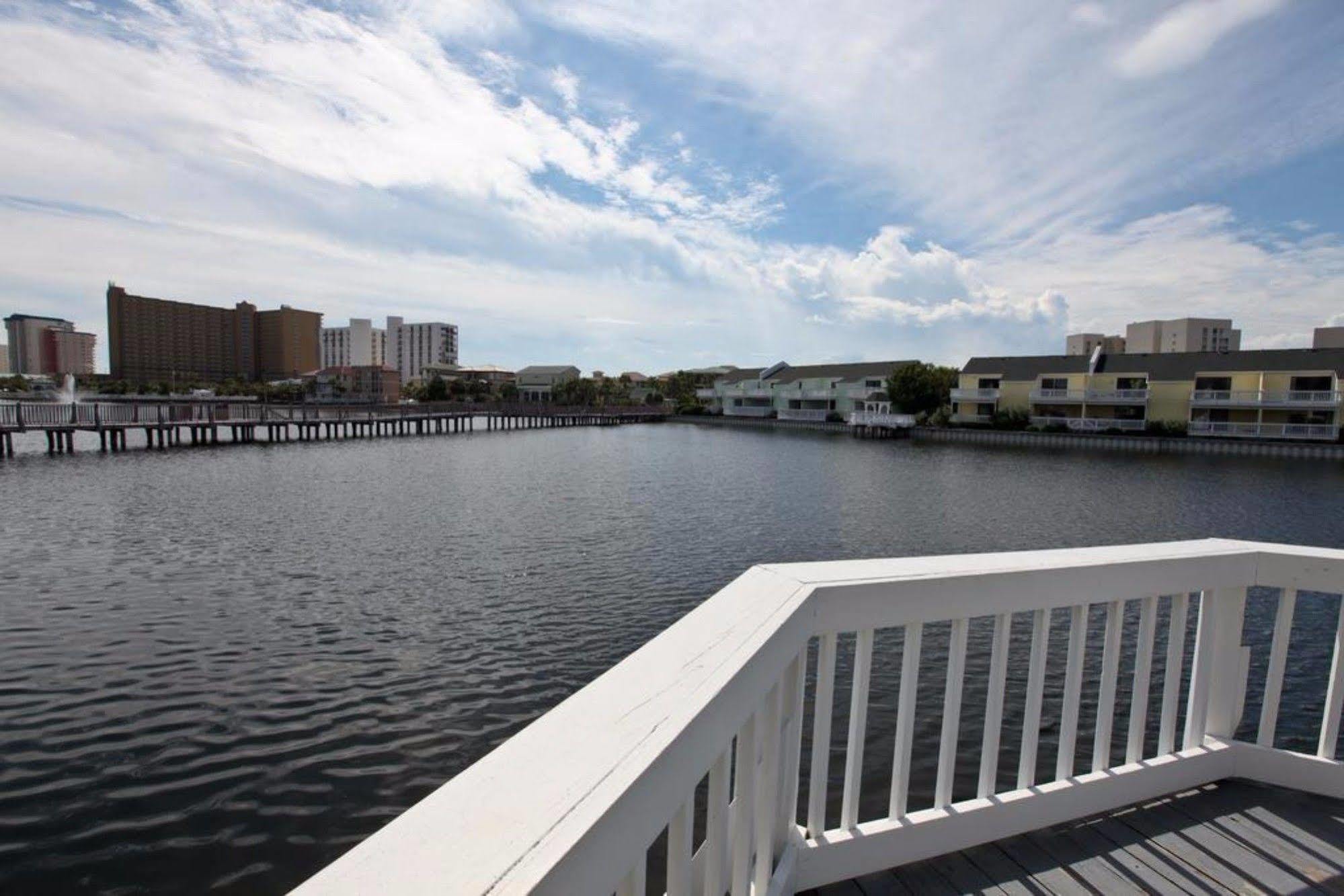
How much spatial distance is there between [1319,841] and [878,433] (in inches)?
2658

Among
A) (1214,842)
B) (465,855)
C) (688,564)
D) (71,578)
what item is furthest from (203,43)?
(1214,842)

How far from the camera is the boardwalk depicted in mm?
2562

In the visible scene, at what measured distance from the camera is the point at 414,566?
603 inches

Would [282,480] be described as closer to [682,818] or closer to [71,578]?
[71,578]

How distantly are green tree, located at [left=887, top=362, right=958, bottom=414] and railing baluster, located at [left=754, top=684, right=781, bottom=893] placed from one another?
75885 millimetres

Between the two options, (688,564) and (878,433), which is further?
(878,433)

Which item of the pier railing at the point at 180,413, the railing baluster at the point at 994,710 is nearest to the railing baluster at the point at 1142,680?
the railing baluster at the point at 994,710

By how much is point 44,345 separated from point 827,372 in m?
182

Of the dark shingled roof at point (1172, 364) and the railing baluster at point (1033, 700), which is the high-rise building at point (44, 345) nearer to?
the dark shingled roof at point (1172, 364)

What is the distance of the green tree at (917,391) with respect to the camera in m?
73.8

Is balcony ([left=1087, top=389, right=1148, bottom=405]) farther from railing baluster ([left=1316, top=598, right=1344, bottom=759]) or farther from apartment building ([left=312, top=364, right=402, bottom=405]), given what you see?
apartment building ([left=312, top=364, right=402, bottom=405])

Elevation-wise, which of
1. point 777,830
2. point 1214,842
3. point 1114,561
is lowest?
point 1214,842

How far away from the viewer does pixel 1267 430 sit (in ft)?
166

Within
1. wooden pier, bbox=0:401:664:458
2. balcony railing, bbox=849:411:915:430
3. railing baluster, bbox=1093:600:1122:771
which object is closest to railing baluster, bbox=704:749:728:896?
railing baluster, bbox=1093:600:1122:771
